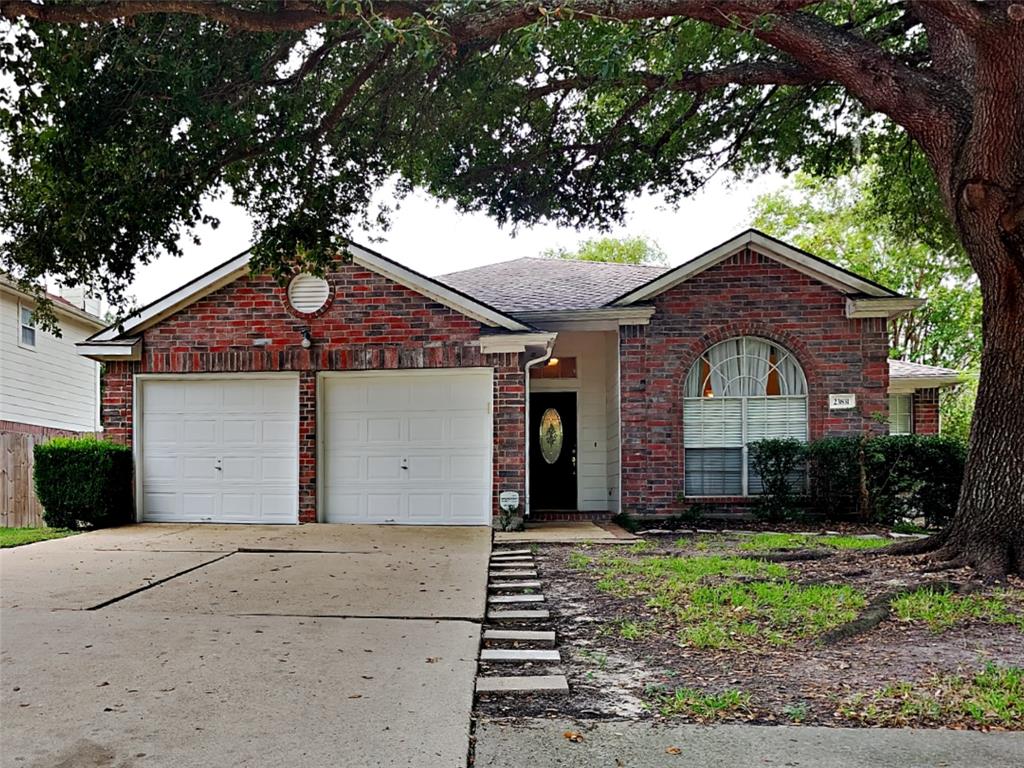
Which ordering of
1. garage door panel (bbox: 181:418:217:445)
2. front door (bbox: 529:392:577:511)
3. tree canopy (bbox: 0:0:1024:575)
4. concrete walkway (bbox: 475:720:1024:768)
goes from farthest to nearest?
front door (bbox: 529:392:577:511) < garage door panel (bbox: 181:418:217:445) < tree canopy (bbox: 0:0:1024:575) < concrete walkway (bbox: 475:720:1024:768)

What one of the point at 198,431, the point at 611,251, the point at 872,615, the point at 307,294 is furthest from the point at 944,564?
the point at 611,251

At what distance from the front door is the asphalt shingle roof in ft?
5.73

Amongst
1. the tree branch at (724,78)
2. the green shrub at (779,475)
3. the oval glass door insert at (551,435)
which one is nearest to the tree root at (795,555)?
the green shrub at (779,475)

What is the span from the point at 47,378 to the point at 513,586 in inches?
620

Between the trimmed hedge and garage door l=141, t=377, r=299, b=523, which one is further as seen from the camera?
garage door l=141, t=377, r=299, b=523

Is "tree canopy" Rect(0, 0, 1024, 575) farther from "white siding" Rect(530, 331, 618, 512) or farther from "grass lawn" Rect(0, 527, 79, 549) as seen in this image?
"white siding" Rect(530, 331, 618, 512)

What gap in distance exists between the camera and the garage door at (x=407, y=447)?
11.1m

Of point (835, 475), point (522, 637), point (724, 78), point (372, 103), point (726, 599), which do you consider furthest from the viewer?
point (835, 475)

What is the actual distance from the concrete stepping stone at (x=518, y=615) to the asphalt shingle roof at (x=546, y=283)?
7203 mm

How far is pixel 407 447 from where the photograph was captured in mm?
11180

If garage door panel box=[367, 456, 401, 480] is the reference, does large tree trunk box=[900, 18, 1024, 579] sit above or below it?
above

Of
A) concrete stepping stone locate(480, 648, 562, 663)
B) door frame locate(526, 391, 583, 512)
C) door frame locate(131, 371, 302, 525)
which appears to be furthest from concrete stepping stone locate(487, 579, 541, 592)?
door frame locate(526, 391, 583, 512)

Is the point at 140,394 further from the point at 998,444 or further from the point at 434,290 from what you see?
the point at 998,444

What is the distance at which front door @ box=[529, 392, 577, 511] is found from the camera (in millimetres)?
13555
